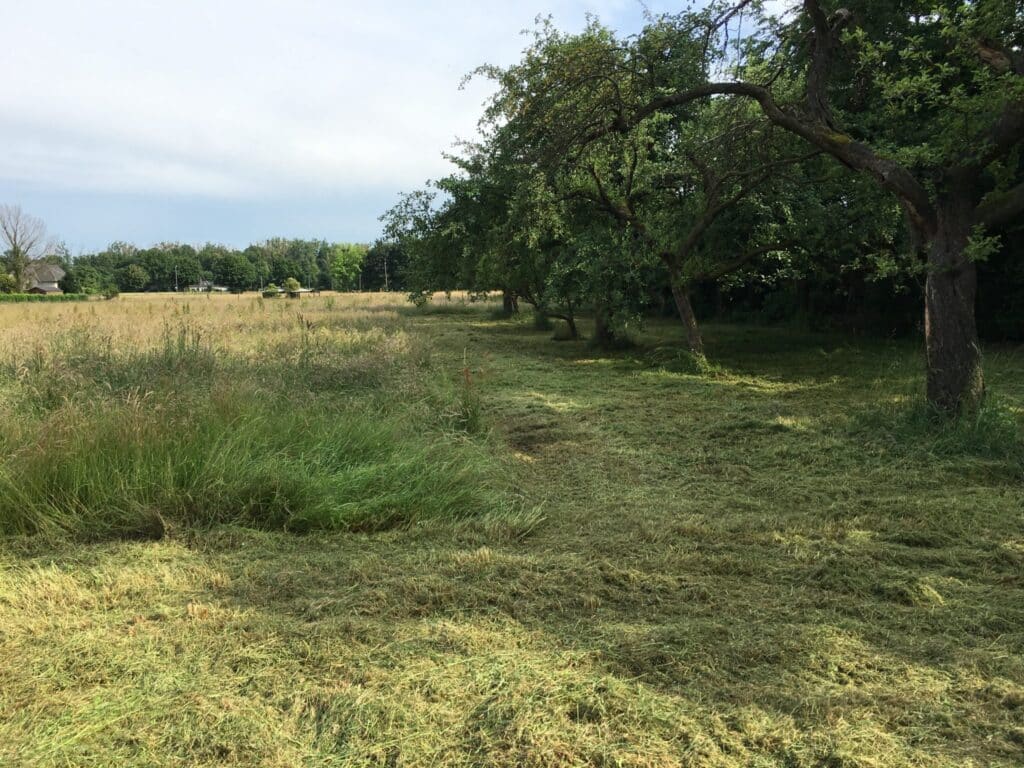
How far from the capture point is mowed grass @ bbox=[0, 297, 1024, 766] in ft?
6.44

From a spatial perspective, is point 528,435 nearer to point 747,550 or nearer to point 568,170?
point 747,550

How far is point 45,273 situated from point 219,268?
90.1ft

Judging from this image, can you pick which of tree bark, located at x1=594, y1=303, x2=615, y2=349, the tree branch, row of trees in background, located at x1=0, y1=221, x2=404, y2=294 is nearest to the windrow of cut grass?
the tree branch

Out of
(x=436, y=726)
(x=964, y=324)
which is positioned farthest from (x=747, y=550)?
(x=964, y=324)

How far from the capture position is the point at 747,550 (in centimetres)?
350

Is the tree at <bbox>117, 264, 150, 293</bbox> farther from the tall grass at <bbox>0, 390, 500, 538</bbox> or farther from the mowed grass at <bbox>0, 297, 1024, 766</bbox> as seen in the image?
the tall grass at <bbox>0, 390, 500, 538</bbox>

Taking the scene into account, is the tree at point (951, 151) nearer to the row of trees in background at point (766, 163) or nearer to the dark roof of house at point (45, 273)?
the row of trees in background at point (766, 163)

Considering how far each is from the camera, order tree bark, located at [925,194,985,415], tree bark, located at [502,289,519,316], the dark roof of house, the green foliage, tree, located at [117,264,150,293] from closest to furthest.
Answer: tree bark, located at [925,194,985,415] < tree bark, located at [502,289,519,316] < the dark roof of house < tree, located at [117,264,150,293] < the green foliage

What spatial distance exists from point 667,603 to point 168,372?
5.80 m

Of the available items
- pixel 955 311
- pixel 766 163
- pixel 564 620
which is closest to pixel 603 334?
pixel 766 163

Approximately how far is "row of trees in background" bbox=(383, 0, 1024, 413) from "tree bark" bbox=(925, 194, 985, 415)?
15 mm

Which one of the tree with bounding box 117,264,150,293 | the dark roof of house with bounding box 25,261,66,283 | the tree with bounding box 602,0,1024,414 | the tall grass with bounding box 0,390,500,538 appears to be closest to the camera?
the tall grass with bounding box 0,390,500,538

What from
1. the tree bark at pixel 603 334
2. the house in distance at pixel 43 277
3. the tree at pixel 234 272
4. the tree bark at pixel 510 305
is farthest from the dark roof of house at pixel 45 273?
the tree bark at pixel 603 334

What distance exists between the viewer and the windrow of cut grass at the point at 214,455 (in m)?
3.71
